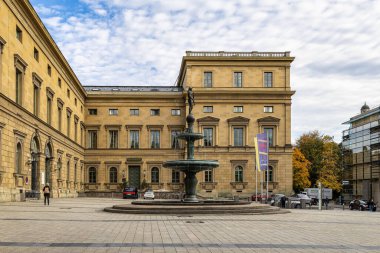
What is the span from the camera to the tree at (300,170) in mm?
75625

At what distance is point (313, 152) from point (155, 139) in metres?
28.3

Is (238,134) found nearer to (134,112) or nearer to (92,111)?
(134,112)

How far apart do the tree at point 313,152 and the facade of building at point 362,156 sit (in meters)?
3.99

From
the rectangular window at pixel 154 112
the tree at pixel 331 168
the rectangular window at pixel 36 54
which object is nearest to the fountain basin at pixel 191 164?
the rectangular window at pixel 36 54

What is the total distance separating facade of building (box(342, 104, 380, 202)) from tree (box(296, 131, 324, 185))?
399 cm

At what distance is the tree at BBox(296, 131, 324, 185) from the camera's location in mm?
80188

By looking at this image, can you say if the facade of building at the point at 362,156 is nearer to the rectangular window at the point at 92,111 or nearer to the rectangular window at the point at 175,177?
the rectangular window at the point at 175,177

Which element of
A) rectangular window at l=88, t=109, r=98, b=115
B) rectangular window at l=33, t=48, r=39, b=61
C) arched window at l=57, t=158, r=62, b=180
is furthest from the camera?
rectangular window at l=88, t=109, r=98, b=115

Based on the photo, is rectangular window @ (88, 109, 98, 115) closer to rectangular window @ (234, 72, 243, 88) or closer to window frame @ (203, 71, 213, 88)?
window frame @ (203, 71, 213, 88)

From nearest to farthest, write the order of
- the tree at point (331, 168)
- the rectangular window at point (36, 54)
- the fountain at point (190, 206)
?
the fountain at point (190, 206) < the rectangular window at point (36, 54) < the tree at point (331, 168)

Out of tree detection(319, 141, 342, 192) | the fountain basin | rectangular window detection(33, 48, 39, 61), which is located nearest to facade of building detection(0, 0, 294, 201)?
rectangular window detection(33, 48, 39, 61)

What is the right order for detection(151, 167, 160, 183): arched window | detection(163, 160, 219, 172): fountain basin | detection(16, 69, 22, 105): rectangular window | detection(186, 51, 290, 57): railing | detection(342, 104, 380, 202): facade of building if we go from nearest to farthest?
detection(163, 160, 219, 172): fountain basin, detection(16, 69, 22, 105): rectangular window, detection(186, 51, 290, 57): railing, detection(342, 104, 380, 202): facade of building, detection(151, 167, 160, 183): arched window

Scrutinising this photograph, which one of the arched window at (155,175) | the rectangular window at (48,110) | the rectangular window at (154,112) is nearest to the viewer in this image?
the rectangular window at (48,110)

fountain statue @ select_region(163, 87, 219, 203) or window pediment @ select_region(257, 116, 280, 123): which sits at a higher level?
window pediment @ select_region(257, 116, 280, 123)
